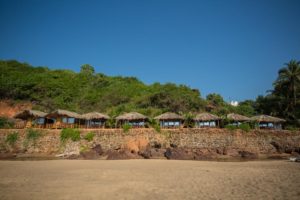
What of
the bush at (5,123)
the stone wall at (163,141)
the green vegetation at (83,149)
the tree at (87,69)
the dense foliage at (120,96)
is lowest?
the green vegetation at (83,149)

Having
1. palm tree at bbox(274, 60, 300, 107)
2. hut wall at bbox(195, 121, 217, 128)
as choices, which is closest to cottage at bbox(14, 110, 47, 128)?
hut wall at bbox(195, 121, 217, 128)

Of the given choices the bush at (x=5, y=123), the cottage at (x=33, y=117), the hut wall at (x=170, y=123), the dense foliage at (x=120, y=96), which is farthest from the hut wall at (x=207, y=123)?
the bush at (x=5, y=123)

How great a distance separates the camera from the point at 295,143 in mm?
23391

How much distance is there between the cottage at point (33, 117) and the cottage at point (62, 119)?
733 millimetres

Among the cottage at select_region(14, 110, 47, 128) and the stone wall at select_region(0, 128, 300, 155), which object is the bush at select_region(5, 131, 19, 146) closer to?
the stone wall at select_region(0, 128, 300, 155)

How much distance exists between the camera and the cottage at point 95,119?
85.4 feet

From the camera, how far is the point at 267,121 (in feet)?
86.8

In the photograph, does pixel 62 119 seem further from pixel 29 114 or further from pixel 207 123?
pixel 207 123

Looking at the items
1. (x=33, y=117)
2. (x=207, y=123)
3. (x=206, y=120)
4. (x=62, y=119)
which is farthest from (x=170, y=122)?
(x=33, y=117)

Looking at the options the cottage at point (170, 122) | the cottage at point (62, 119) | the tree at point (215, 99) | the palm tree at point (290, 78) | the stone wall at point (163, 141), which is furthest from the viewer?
the tree at point (215, 99)

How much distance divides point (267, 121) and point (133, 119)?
1784 centimetres

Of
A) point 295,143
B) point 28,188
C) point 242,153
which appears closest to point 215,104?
point 295,143

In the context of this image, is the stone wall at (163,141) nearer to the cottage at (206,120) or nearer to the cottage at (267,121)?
the cottage at (206,120)

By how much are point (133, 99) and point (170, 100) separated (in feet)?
27.6
